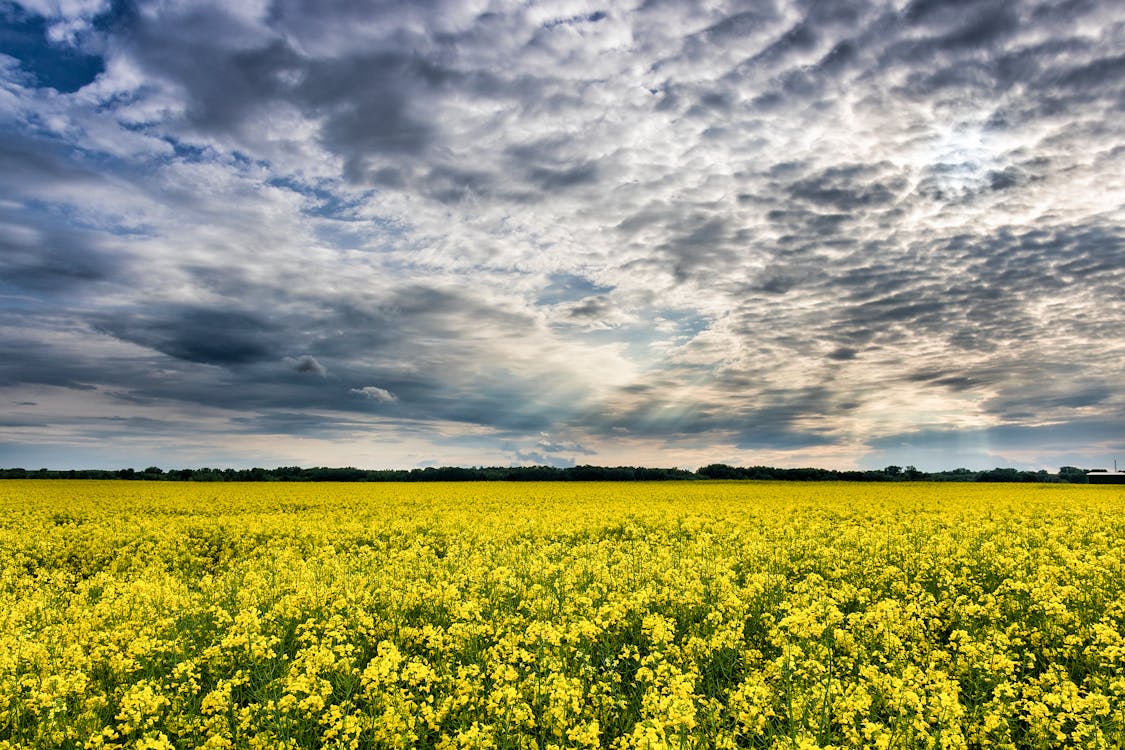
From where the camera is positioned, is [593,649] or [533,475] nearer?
[593,649]

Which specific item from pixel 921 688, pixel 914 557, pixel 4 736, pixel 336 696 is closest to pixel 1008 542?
pixel 914 557

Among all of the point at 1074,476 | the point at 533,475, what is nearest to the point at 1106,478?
the point at 1074,476

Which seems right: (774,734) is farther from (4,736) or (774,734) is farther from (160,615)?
(160,615)

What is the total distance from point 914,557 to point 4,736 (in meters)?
17.7

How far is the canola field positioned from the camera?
6.75 metres

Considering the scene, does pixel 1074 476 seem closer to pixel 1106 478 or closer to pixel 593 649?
pixel 1106 478

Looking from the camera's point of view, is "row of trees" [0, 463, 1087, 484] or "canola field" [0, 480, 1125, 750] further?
"row of trees" [0, 463, 1087, 484]

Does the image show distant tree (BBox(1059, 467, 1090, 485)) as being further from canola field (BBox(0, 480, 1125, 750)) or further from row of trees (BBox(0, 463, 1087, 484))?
canola field (BBox(0, 480, 1125, 750))

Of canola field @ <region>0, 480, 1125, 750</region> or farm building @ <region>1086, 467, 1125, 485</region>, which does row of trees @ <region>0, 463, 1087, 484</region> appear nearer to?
farm building @ <region>1086, 467, 1125, 485</region>

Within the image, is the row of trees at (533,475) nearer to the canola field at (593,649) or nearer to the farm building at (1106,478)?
the farm building at (1106,478)

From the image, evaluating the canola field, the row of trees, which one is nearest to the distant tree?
the row of trees

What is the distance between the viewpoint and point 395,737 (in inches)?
251

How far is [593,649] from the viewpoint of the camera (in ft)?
32.6

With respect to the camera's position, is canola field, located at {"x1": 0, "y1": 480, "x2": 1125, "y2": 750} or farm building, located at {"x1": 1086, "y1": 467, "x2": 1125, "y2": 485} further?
farm building, located at {"x1": 1086, "y1": 467, "x2": 1125, "y2": 485}
